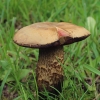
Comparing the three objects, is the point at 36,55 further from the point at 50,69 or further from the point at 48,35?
the point at 48,35

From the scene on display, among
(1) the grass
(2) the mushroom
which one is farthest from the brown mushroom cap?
(1) the grass

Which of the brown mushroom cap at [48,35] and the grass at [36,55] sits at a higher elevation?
the brown mushroom cap at [48,35]

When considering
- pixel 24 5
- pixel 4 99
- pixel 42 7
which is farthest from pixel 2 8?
pixel 4 99

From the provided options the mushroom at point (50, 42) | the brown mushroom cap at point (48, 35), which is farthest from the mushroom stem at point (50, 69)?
the brown mushroom cap at point (48, 35)

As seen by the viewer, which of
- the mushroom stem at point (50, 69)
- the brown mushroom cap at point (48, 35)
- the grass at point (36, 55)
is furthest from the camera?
the grass at point (36, 55)

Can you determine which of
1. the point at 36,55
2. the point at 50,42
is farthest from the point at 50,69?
the point at 36,55

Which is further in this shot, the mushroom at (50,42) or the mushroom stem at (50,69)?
the mushroom stem at (50,69)

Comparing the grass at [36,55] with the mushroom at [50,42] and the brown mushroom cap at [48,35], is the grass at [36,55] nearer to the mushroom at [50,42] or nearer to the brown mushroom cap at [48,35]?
the mushroom at [50,42]

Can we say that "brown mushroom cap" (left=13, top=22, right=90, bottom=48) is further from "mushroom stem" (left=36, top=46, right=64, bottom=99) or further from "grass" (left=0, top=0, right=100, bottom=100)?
"grass" (left=0, top=0, right=100, bottom=100)
